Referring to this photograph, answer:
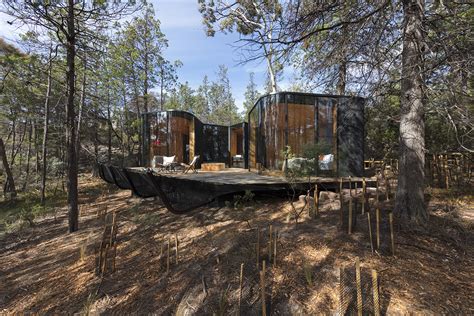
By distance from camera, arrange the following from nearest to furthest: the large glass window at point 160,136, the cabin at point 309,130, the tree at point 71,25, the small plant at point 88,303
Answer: the small plant at point 88,303 → the tree at point 71,25 → the cabin at point 309,130 → the large glass window at point 160,136

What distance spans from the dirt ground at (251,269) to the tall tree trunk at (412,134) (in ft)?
1.00

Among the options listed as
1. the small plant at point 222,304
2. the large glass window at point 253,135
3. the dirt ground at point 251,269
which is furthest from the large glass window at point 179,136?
the small plant at point 222,304

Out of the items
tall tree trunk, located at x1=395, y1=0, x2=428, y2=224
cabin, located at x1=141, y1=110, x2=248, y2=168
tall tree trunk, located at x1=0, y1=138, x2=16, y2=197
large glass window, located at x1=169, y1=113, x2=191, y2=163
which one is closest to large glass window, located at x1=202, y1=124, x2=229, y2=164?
cabin, located at x1=141, y1=110, x2=248, y2=168

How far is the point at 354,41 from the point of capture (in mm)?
3330

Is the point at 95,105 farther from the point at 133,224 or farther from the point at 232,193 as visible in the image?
the point at 232,193

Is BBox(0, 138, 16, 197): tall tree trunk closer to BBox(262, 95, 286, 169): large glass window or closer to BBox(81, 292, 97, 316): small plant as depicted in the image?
BBox(81, 292, 97, 316): small plant

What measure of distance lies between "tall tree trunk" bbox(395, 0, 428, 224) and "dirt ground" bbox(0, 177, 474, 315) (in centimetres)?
30

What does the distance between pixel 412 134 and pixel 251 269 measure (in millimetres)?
2675

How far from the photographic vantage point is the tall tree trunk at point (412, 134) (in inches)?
116

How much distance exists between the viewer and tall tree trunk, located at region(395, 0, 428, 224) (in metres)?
2.94

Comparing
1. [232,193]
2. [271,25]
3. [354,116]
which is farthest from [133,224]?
[354,116]

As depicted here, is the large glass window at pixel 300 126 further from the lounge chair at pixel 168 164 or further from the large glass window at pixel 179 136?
the large glass window at pixel 179 136

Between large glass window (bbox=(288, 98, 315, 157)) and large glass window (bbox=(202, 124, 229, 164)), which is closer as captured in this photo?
large glass window (bbox=(288, 98, 315, 157))

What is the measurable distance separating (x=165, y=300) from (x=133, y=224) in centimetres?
311
